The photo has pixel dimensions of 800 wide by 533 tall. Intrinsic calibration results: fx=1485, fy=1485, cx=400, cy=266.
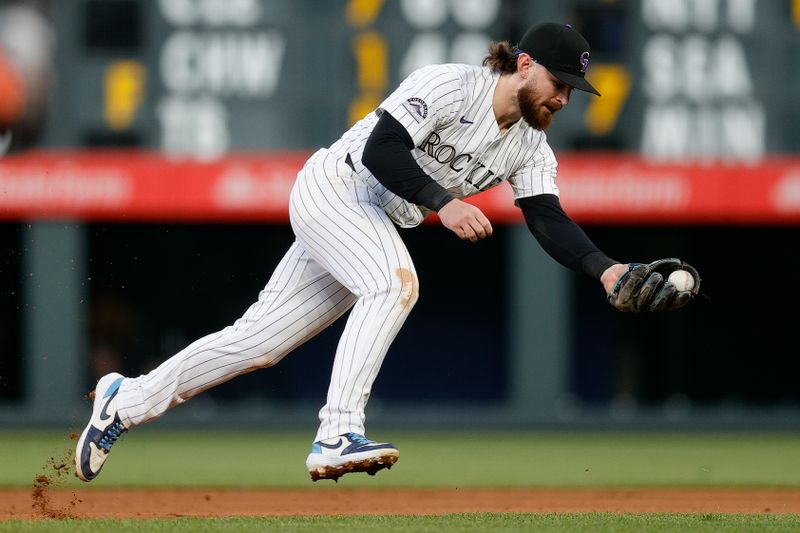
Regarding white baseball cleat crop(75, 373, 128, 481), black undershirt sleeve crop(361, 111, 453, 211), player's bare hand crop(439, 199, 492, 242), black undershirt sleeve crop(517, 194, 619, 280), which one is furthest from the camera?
white baseball cleat crop(75, 373, 128, 481)

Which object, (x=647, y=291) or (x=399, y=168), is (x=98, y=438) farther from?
(x=647, y=291)

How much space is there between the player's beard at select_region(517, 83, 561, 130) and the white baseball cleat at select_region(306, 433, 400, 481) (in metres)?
1.09

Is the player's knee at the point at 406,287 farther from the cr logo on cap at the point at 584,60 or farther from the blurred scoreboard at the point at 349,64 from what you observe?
the blurred scoreboard at the point at 349,64

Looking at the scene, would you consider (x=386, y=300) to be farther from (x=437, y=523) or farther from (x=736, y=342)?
(x=736, y=342)

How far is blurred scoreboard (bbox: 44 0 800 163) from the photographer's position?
33.2 ft

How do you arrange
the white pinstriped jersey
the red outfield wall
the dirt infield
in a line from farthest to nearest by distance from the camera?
the red outfield wall < the dirt infield < the white pinstriped jersey

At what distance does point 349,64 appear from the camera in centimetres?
1032

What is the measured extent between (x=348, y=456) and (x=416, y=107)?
1.03m

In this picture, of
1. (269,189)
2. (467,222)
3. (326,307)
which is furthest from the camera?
(269,189)

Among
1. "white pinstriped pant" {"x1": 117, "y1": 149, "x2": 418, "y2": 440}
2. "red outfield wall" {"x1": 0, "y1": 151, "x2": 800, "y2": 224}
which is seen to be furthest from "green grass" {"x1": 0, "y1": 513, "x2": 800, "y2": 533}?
"red outfield wall" {"x1": 0, "y1": 151, "x2": 800, "y2": 224}

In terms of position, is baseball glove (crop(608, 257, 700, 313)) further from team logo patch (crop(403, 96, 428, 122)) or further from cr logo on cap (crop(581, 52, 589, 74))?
team logo patch (crop(403, 96, 428, 122))

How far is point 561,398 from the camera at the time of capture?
11.4 m

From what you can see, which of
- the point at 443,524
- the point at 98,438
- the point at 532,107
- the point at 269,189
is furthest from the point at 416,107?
the point at 269,189

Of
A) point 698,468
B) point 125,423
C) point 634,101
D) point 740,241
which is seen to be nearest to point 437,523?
point 125,423
